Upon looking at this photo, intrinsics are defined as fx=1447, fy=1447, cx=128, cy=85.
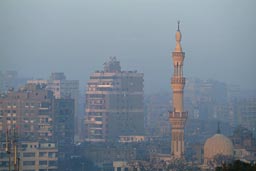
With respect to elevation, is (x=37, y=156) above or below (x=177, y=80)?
below

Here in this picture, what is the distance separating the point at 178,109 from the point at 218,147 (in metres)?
2.24

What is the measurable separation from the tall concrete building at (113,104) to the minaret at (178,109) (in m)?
20.7

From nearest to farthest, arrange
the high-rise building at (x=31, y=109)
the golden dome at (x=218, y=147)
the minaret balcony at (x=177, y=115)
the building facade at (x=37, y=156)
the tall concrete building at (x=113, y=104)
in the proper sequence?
1. the golden dome at (x=218, y=147)
2. the minaret balcony at (x=177, y=115)
3. the building facade at (x=37, y=156)
4. the high-rise building at (x=31, y=109)
5. the tall concrete building at (x=113, y=104)

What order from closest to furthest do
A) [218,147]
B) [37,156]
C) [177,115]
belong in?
[218,147] < [177,115] < [37,156]

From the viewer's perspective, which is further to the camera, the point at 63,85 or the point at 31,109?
the point at 63,85

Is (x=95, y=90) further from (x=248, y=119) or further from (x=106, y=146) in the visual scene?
(x=106, y=146)

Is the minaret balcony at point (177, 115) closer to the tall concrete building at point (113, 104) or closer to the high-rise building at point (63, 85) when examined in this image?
the tall concrete building at point (113, 104)

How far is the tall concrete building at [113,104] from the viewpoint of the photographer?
236 ft

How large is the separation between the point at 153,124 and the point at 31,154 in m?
29.7

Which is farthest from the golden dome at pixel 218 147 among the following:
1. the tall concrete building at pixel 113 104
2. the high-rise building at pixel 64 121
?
the tall concrete building at pixel 113 104

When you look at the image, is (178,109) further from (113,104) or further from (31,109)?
(113,104)

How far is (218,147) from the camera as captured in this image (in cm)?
4703

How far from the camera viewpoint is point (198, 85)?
83500mm

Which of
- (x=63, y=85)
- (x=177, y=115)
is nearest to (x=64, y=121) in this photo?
(x=177, y=115)
